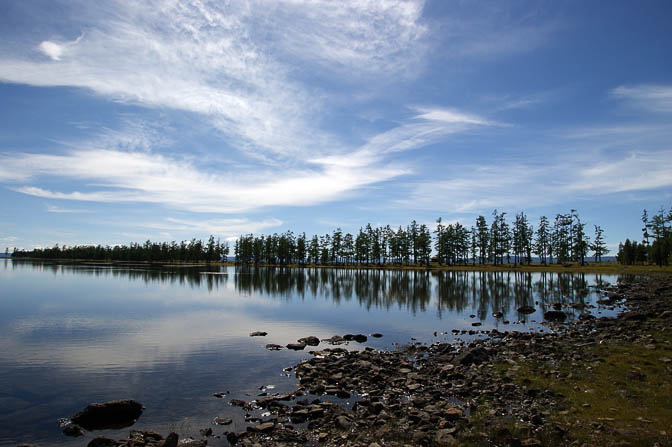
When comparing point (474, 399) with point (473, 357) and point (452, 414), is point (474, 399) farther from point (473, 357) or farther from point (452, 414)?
point (473, 357)

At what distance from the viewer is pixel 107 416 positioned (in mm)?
13086

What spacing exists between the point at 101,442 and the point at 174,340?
15014 millimetres

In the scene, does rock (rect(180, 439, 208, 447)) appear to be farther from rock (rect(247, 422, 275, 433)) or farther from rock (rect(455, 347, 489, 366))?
rock (rect(455, 347, 489, 366))

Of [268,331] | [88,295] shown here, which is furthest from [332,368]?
[88,295]

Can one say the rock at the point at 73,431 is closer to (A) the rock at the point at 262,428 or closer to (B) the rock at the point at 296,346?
(A) the rock at the point at 262,428

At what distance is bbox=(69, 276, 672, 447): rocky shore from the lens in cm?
1070

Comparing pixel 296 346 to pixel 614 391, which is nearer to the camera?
pixel 614 391

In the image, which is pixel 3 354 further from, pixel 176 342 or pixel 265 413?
pixel 265 413

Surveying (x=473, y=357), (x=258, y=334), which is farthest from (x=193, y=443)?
(x=258, y=334)

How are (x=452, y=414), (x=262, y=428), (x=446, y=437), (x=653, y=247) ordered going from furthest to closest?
(x=653, y=247), (x=452, y=414), (x=262, y=428), (x=446, y=437)

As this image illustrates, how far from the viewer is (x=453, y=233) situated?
15038 centimetres

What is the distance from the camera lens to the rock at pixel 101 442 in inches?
441

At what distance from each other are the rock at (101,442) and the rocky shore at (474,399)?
1.2 inches

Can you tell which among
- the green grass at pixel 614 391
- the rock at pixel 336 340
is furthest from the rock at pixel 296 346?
the green grass at pixel 614 391
